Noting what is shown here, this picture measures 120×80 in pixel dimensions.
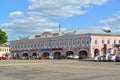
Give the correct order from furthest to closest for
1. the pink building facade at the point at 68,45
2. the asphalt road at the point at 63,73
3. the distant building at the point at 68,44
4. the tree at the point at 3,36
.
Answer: the tree at the point at 3,36 < the distant building at the point at 68,44 < the pink building facade at the point at 68,45 < the asphalt road at the point at 63,73

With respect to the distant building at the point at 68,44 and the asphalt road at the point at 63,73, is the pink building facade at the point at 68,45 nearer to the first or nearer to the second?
the distant building at the point at 68,44

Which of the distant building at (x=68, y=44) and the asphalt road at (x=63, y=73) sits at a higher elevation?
the distant building at (x=68, y=44)

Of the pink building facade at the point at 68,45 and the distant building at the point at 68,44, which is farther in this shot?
the distant building at the point at 68,44

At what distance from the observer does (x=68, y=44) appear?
112 metres

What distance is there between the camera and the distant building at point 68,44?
10368cm

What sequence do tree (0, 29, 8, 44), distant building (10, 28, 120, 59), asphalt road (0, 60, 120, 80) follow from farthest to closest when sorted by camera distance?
tree (0, 29, 8, 44) → distant building (10, 28, 120, 59) → asphalt road (0, 60, 120, 80)

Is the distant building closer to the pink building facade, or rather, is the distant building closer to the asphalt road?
the pink building facade

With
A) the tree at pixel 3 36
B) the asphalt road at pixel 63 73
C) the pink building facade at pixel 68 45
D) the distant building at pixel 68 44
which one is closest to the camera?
the asphalt road at pixel 63 73

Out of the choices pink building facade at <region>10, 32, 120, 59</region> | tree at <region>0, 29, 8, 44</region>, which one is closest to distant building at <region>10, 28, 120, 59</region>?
pink building facade at <region>10, 32, 120, 59</region>

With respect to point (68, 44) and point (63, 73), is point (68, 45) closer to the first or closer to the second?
point (68, 44)

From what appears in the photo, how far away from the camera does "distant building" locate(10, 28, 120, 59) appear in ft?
340

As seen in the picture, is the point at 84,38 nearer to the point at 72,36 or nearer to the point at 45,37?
the point at 72,36

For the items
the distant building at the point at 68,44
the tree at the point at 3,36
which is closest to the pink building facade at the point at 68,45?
the distant building at the point at 68,44

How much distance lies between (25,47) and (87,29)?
97.9 ft
